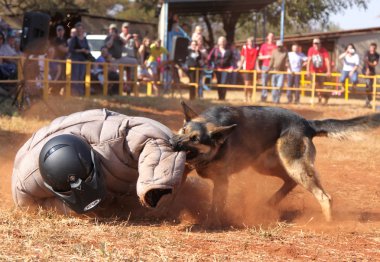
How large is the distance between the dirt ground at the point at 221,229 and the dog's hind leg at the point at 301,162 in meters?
0.27

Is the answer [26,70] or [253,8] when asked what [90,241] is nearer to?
[26,70]

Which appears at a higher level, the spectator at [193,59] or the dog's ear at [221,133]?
the spectator at [193,59]

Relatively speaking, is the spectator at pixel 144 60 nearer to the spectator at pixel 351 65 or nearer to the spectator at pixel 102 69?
the spectator at pixel 102 69

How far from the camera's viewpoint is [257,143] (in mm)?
6434

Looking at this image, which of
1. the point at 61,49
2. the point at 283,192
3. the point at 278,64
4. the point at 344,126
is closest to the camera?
the point at 344,126

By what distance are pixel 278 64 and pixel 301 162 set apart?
14535 millimetres

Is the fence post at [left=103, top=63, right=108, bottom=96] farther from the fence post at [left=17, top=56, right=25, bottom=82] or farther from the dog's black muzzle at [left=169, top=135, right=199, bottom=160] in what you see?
the dog's black muzzle at [left=169, top=135, right=199, bottom=160]

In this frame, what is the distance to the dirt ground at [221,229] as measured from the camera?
15.1ft

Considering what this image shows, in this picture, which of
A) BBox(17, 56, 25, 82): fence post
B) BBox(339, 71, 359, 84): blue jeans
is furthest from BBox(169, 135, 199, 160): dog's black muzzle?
BBox(339, 71, 359, 84): blue jeans

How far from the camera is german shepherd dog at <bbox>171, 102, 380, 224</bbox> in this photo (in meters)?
5.79

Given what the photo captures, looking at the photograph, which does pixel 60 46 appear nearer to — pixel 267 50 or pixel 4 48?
pixel 4 48

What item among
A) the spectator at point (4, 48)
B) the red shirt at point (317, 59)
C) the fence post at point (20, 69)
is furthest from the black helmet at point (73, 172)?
the red shirt at point (317, 59)

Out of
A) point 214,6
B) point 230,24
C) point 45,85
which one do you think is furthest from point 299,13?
point 45,85

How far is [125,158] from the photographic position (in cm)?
570
